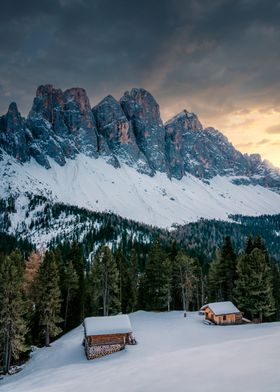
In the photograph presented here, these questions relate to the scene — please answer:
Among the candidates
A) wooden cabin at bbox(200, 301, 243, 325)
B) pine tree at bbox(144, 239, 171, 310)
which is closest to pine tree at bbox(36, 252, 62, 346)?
pine tree at bbox(144, 239, 171, 310)

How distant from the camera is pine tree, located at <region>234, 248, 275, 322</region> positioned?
48156 mm

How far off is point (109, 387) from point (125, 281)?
4969 centimetres

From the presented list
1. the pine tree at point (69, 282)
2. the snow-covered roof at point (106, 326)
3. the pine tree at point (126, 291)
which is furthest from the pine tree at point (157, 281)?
the snow-covered roof at point (106, 326)

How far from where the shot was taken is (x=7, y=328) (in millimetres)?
37062

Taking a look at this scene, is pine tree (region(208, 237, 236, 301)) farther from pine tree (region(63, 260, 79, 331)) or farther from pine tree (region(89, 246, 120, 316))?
pine tree (region(63, 260, 79, 331))

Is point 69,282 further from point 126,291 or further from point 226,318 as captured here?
point 226,318

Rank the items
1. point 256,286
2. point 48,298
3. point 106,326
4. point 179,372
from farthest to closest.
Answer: point 256,286, point 48,298, point 106,326, point 179,372

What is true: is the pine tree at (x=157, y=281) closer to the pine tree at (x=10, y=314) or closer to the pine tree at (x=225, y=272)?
the pine tree at (x=225, y=272)

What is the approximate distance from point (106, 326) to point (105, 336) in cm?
146

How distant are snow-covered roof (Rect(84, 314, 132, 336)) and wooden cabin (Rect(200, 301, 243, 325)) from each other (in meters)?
15.8

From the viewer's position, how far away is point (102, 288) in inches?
2270

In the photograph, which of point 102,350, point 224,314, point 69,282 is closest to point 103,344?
point 102,350

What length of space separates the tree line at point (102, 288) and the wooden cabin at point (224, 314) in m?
1.73

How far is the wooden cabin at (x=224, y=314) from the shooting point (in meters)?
49.8
